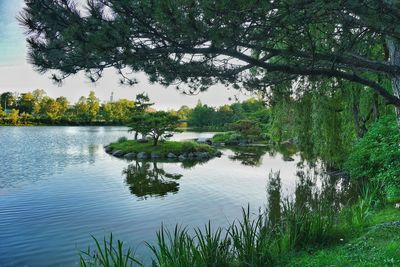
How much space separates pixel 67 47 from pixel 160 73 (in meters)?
A: 0.96

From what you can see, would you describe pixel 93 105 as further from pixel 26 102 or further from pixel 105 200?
pixel 105 200

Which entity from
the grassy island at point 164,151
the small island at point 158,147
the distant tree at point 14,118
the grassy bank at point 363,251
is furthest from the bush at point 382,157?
the distant tree at point 14,118

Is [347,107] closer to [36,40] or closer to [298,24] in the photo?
[298,24]

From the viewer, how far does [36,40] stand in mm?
2834

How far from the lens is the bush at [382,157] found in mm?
5574

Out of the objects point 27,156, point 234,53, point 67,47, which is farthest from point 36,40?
point 27,156

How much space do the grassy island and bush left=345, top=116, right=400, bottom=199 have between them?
1226 centimetres

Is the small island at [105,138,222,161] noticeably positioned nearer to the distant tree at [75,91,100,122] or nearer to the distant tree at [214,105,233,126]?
the distant tree at [214,105,233,126]

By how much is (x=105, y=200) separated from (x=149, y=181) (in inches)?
117

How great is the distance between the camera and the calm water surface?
18.7ft

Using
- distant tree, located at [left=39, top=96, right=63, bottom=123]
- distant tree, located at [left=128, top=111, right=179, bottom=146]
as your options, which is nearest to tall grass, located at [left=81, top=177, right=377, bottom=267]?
distant tree, located at [left=128, top=111, right=179, bottom=146]

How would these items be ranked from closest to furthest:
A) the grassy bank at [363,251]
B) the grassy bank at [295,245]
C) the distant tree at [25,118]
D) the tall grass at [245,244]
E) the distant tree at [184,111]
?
1. the tall grass at [245,244]
2. the grassy bank at [295,245]
3. the grassy bank at [363,251]
4. the distant tree at [25,118]
5. the distant tree at [184,111]

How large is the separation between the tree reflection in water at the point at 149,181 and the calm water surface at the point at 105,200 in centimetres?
3

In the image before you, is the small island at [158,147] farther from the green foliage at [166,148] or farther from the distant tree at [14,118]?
the distant tree at [14,118]
